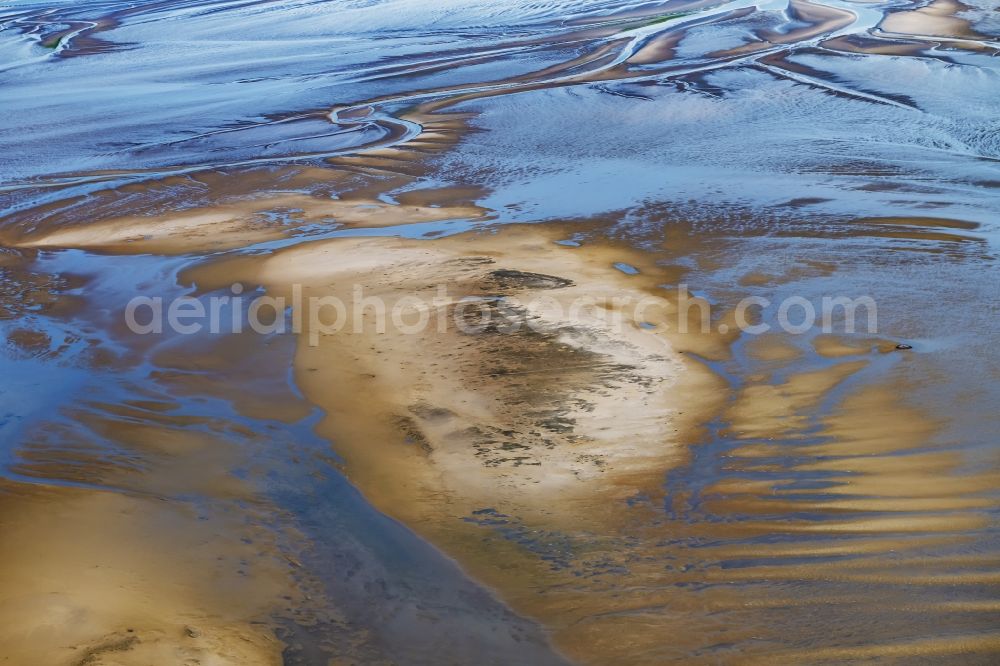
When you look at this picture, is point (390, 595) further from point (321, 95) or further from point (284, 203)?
point (321, 95)

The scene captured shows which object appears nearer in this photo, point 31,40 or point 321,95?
point 321,95

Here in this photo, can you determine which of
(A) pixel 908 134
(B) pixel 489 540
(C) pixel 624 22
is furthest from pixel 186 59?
(B) pixel 489 540

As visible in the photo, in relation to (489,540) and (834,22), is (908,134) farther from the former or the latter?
(834,22)

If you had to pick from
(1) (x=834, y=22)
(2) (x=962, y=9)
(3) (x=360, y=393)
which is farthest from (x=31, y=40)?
(3) (x=360, y=393)

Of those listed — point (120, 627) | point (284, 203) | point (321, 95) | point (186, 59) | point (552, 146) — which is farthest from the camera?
point (186, 59)

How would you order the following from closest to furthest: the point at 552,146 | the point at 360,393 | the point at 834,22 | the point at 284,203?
1. the point at 360,393
2. the point at 284,203
3. the point at 552,146
4. the point at 834,22

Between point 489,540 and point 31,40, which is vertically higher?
point 31,40
